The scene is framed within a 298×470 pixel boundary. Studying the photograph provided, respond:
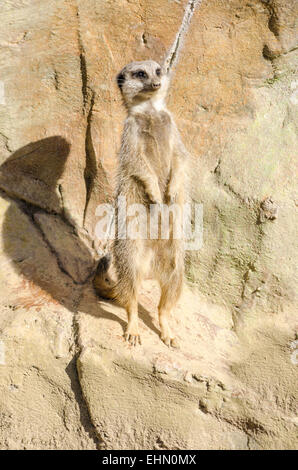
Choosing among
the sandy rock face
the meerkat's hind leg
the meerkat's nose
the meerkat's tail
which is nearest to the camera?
the sandy rock face

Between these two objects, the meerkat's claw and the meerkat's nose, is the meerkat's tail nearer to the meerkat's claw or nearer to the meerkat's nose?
the meerkat's claw

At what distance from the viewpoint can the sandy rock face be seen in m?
2.30

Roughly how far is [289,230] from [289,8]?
4.65ft

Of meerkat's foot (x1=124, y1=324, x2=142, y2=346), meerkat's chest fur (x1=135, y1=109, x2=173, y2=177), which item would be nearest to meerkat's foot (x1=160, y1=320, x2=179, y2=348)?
meerkat's foot (x1=124, y1=324, x2=142, y2=346)

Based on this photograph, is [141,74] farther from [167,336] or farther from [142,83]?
[167,336]

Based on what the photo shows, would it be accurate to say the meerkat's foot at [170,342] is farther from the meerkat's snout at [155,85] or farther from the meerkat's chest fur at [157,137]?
the meerkat's snout at [155,85]

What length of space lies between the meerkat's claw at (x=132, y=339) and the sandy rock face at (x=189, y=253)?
0.15 feet

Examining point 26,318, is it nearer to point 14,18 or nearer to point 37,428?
point 37,428

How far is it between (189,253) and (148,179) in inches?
28.7

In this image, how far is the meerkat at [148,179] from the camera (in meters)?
2.48

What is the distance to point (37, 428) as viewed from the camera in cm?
246

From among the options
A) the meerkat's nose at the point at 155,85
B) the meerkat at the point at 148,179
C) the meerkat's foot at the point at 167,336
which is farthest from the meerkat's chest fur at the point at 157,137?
the meerkat's foot at the point at 167,336

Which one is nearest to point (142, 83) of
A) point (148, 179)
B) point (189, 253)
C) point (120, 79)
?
point (120, 79)

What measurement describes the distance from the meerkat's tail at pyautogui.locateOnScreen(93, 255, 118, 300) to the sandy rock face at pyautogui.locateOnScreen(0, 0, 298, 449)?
0.11m
